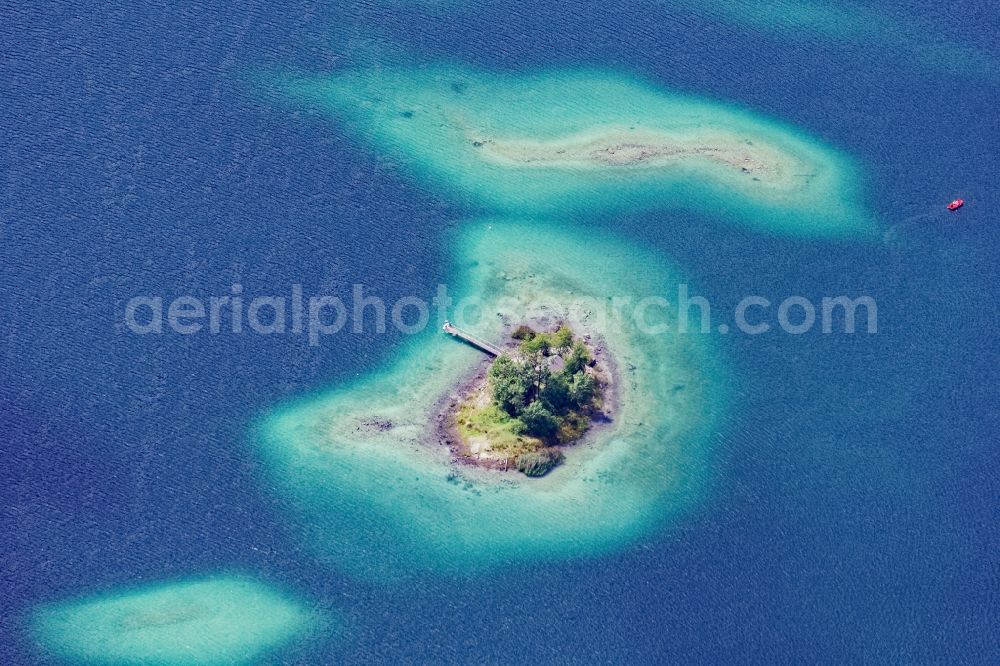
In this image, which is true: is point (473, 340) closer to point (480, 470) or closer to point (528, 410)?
point (528, 410)

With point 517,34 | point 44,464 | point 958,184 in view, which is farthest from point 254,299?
point 958,184

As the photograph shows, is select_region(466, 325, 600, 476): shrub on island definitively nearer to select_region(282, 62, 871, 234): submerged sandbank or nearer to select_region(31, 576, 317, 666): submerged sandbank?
select_region(282, 62, 871, 234): submerged sandbank

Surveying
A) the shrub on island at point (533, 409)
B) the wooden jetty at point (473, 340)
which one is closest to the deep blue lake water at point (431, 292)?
the wooden jetty at point (473, 340)

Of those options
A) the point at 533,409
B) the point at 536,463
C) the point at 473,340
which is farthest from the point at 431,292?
the point at 536,463

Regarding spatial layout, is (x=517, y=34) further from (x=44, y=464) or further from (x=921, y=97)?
(x=44, y=464)

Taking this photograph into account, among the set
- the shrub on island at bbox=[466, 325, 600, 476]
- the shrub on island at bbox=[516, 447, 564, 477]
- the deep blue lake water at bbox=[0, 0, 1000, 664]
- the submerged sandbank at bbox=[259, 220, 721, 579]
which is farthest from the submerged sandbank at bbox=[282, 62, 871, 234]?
the shrub on island at bbox=[516, 447, 564, 477]

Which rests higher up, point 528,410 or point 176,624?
point 528,410
